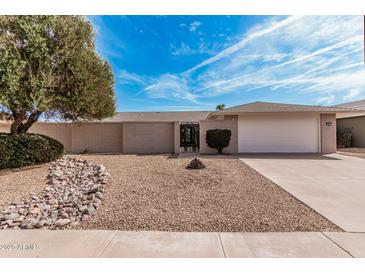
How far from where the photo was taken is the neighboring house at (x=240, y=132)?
43.7 ft

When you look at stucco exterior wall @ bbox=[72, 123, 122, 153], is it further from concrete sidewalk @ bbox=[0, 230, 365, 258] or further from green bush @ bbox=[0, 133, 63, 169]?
concrete sidewalk @ bbox=[0, 230, 365, 258]

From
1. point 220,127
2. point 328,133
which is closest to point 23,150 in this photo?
point 220,127

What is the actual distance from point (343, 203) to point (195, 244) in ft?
12.1

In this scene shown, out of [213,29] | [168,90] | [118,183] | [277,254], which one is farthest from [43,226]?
[168,90]

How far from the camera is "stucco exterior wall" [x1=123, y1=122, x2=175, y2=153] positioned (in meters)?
14.1

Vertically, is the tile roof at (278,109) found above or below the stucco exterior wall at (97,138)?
above

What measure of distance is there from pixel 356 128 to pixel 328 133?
799 cm

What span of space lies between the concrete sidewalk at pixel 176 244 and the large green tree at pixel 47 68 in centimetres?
569

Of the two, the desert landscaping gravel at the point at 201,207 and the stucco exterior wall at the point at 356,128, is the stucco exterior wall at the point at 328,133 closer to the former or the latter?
the stucco exterior wall at the point at 356,128

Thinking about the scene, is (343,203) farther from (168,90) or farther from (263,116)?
(168,90)

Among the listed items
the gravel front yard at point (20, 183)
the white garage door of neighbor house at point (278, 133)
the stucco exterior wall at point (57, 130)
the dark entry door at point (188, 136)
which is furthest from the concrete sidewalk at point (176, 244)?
the dark entry door at point (188, 136)

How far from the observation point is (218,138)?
1305 cm

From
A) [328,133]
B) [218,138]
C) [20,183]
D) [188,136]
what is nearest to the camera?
[20,183]

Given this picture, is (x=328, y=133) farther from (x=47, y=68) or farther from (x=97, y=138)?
(x=47, y=68)
